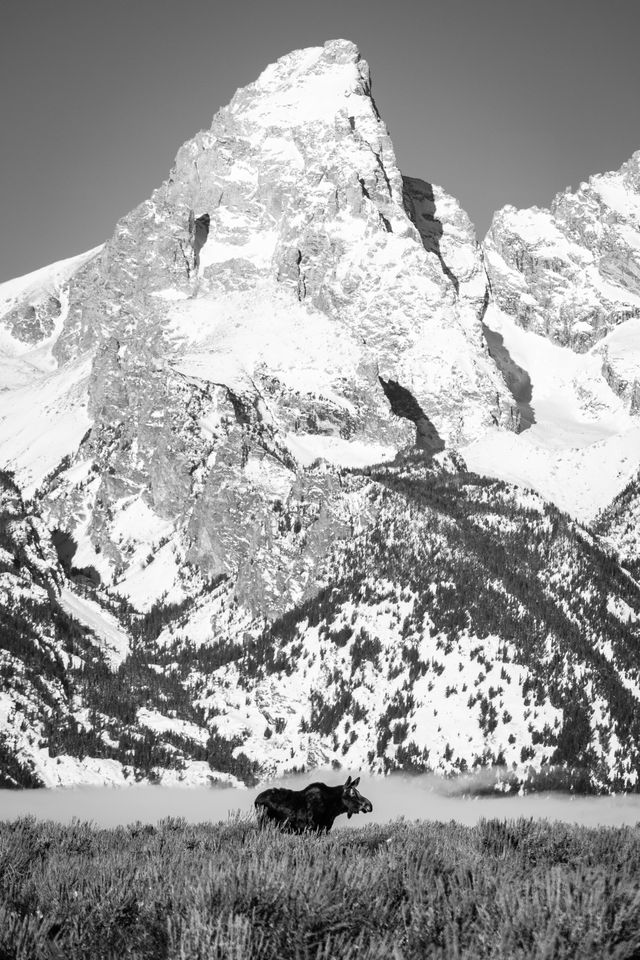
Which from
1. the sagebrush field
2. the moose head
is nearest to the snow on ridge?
the moose head

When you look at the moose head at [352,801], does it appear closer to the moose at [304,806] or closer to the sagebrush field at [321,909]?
the moose at [304,806]

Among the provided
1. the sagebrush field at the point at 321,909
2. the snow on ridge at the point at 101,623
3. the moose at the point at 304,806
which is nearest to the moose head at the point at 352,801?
the moose at the point at 304,806

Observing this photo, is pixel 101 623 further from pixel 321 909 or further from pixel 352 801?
pixel 321 909

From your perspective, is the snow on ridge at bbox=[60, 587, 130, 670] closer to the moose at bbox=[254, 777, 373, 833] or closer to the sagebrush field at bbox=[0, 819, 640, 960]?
the moose at bbox=[254, 777, 373, 833]

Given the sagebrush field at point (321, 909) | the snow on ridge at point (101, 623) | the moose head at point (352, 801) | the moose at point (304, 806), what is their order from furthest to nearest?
the snow on ridge at point (101, 623) → the moose head at point (352, 801) → the moose at point (304, 806) → the sagebrush field at point (321, 909)

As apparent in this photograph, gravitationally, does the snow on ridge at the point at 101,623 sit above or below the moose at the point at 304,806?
above

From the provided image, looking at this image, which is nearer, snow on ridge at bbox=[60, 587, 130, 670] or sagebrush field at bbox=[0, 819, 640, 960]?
sagebrush field at bbox=[0, 819, 640, 960]
